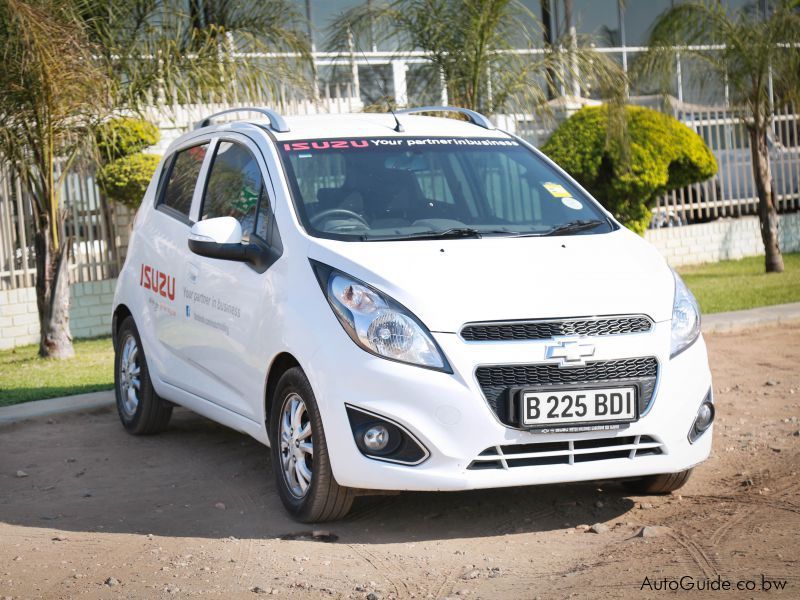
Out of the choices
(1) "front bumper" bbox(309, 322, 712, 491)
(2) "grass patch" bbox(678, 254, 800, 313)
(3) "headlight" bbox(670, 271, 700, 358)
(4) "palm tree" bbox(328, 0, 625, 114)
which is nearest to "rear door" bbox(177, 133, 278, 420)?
(1) "front bumper" bbox(309, 322, 712, 491)

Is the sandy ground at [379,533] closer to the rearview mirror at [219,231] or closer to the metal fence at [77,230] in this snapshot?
the rearview mirror at [219,231]

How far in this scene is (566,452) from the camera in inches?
199

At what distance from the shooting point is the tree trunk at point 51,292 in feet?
36.2

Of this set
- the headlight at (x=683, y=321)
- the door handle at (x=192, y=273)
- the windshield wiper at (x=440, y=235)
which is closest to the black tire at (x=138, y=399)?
the door handle at (x=192, y=273)

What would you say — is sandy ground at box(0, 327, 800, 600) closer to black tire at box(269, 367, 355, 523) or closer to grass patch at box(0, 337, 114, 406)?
black tire at box(269, 367, 355, 523)

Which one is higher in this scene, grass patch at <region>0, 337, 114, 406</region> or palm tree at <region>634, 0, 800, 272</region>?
palm tree at <region>634, 0, 800, 272</region>

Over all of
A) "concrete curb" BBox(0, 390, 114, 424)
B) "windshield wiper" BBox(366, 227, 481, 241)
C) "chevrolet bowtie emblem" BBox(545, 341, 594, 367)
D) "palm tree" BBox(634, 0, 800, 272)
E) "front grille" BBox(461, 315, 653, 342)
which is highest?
"palm tree" BBox(634, 0, 800, 272)

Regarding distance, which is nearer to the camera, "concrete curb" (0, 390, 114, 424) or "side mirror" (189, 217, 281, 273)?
"side mirror" (189, 217, 281, 273)

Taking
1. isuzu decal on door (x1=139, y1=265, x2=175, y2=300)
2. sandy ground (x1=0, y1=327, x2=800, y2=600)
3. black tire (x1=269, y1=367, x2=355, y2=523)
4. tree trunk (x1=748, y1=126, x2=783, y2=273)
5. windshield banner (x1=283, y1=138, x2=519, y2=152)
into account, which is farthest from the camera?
tree trunk (x1=748, y1=126, x2=783, y2=273)

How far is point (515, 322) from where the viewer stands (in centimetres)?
500

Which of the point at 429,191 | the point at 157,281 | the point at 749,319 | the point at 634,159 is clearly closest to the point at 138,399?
the point at 157,281

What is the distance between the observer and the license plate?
495 cm

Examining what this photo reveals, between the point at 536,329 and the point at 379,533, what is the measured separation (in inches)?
44.9

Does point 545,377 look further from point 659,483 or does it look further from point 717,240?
point 717,240
